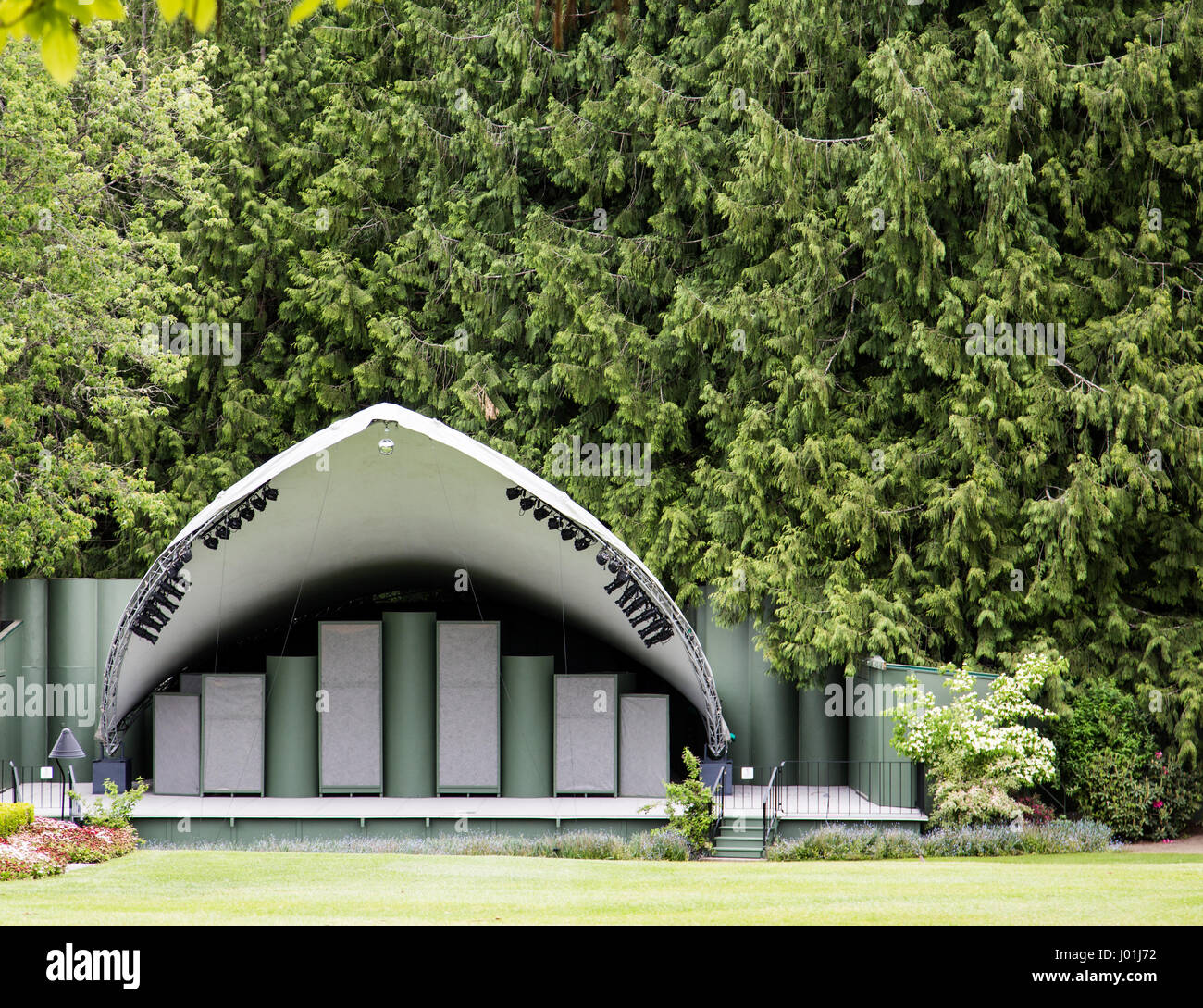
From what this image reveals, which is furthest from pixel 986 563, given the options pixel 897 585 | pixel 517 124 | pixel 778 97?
pixel 517 124

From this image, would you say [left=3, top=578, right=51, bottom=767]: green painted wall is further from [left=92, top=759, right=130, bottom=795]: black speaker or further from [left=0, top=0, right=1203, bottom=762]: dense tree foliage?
[left=92, top=759, right=130, bottom=795]: black speaker

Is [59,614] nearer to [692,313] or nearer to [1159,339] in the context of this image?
[692,313]

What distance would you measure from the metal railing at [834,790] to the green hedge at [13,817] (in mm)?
8128

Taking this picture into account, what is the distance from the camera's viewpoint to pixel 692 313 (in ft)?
75.3

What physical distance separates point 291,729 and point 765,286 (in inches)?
414

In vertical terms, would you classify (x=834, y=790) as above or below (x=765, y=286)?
below

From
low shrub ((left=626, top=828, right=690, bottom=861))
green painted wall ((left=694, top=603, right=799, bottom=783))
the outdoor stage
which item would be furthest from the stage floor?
green painted wall ((left=694, top=603, right=799, bottom=783))

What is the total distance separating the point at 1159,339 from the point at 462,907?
14672 mm

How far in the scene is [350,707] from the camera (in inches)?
730

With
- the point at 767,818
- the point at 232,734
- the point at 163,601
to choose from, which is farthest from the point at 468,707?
the point at 767,818

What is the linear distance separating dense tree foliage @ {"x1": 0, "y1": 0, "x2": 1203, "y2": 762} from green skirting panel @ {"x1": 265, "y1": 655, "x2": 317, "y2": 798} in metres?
5.95

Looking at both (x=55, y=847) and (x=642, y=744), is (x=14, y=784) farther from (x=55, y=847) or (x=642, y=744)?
(x=642, y=744)

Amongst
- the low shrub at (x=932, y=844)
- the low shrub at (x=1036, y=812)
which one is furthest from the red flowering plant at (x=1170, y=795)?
the low shrub at (x=932, y=844)

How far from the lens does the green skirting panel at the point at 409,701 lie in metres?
18.7
